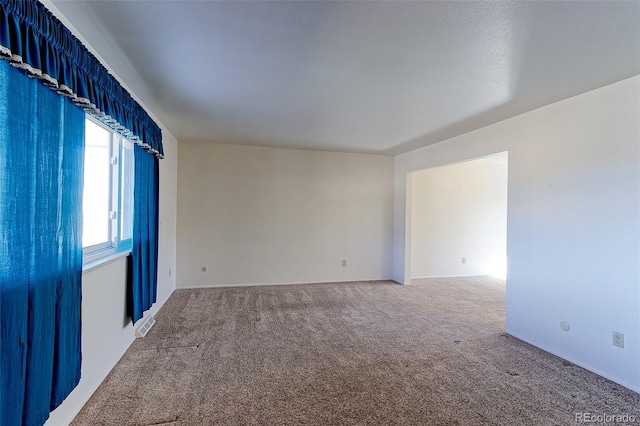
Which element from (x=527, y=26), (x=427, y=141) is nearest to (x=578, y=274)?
(x=527, y=26)

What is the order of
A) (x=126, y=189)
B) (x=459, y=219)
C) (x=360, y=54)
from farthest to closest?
(x=459, y=219)
(x=126, y=189)
(x=360, y=54)

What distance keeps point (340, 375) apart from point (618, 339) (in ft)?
7.19

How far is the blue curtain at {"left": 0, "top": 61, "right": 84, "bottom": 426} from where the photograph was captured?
125cm

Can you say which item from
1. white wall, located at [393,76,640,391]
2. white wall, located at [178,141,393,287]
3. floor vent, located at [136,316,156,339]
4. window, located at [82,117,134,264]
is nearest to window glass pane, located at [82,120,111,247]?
window, located at [82,117,134,264]

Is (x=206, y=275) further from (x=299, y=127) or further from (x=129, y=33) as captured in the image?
(x=129, y=33)

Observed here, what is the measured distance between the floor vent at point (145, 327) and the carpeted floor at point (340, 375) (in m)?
0.07

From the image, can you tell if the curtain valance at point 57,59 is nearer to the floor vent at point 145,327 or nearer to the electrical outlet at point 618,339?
the floor vent at point 145,327

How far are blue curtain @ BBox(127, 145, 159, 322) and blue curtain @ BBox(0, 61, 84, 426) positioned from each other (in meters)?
0.96

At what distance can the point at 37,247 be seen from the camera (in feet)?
4.65

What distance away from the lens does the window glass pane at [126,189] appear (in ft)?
9.09

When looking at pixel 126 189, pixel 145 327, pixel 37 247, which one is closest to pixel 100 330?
pixel 145 327

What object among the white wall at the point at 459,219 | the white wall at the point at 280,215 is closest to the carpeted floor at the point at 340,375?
the white wall at the point at 280,215

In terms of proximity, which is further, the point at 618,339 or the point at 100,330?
the point at 618,339

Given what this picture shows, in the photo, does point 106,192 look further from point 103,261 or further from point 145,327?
point 145,327
